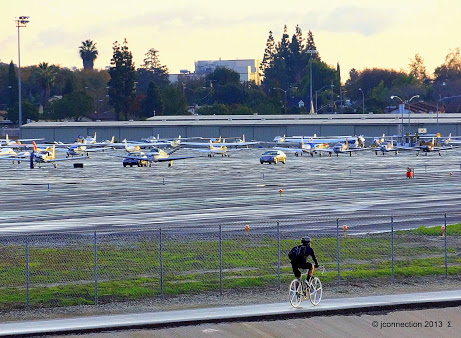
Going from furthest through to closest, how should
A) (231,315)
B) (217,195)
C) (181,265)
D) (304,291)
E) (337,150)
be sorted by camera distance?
(337,150) < (217,195) < (181,265) < (304,291) < (231,315)

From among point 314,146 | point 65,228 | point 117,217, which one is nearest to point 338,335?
point 65,228

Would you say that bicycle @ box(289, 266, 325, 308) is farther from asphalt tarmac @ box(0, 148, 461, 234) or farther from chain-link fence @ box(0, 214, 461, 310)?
asphalt tarmac @ box(0, 148, 461, 234)

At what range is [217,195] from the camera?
171ft

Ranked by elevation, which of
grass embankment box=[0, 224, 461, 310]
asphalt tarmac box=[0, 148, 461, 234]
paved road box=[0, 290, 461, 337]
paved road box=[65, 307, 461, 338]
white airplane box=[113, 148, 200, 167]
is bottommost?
paved road box=[65, 307, 461, 338]

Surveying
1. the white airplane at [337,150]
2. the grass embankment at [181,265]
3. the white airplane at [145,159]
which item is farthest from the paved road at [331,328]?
the white airplane at [337,150]

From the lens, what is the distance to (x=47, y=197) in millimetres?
52125

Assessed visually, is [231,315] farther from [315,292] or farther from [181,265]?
[181,265]

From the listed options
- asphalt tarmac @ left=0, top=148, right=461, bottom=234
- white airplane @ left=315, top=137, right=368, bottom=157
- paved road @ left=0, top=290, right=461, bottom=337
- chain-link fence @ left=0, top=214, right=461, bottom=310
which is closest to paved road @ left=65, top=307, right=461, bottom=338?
paved road @ left=0, top=290, right=461, bottom=337

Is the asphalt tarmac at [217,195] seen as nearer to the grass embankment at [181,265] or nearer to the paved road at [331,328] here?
the grass embankment at [181,265]

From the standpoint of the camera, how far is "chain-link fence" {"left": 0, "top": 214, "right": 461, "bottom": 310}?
23.5 m

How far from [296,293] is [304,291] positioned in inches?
10.5

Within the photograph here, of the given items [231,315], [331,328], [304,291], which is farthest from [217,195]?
[331,328]

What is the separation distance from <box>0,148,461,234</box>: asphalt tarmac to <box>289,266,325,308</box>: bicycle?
5047mm

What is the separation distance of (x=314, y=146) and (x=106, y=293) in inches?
3607
